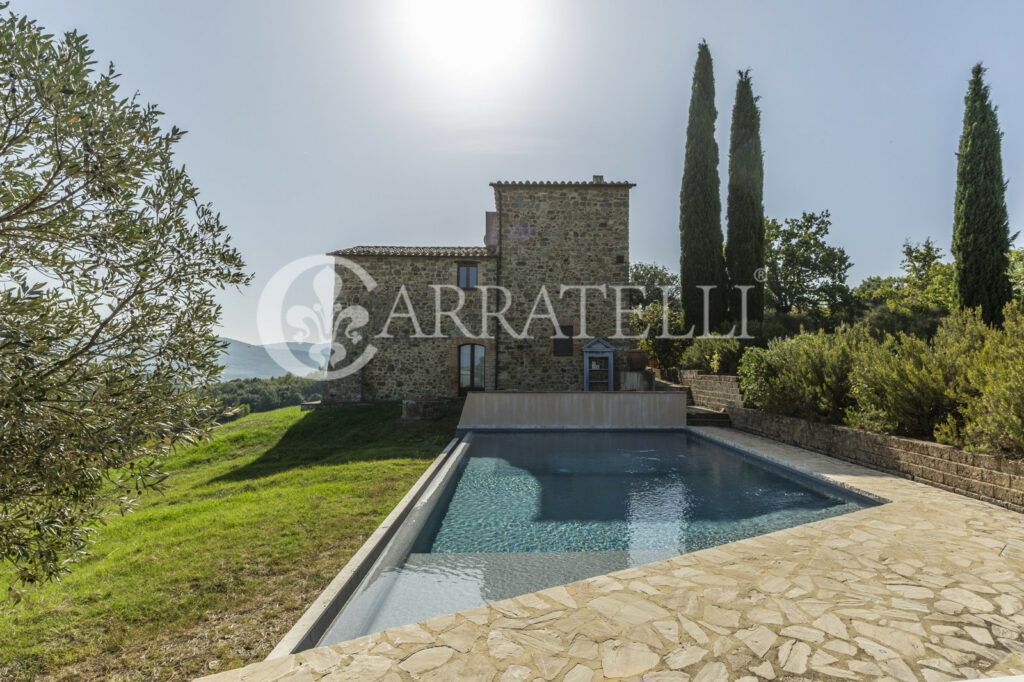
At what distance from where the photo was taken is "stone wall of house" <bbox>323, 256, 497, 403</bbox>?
57.7 ft

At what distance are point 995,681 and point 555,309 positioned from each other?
1581 cm

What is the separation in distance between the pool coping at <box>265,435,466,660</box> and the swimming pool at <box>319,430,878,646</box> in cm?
8

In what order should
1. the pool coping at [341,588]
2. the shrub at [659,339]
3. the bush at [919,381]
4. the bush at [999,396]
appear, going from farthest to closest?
the shrub at [659,339] < the bush at [919,381] < the bush at [999,396] < the pool coping at [341,588]

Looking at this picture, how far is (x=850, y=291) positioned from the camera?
902 inches

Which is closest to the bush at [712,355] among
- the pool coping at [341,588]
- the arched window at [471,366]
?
the arched window at [471,366]

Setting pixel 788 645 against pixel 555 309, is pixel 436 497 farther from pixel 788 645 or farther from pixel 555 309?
pixel 555 309

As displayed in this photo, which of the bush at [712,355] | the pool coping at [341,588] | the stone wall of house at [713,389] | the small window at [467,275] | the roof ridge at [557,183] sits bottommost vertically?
the pool coping at [341,588]

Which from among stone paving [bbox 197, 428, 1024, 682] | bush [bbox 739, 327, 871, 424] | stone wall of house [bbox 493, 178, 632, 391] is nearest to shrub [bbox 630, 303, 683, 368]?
stone wall of house [bbox 493, 178, 632, 391]

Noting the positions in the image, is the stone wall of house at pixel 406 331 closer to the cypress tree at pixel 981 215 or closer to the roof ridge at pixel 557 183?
the roof ridge at pixel 557 183

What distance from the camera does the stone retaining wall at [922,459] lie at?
562 cm

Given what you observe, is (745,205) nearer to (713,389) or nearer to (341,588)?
(713,389)

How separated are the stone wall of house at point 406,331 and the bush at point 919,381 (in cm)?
1182

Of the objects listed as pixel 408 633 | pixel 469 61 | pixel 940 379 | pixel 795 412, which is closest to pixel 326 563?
pixel 408 633

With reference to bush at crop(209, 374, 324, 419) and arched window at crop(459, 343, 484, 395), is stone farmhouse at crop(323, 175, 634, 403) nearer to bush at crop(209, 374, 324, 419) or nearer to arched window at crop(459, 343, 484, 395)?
arched window at crop(459, 343, 484, 395)
